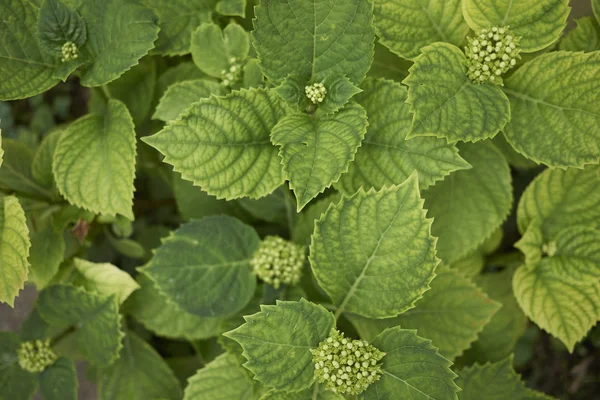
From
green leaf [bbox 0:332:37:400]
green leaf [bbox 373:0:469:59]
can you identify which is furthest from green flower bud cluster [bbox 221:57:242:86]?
green leaf [bbox 0:332:37:400]

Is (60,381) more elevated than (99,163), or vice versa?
(99,163)

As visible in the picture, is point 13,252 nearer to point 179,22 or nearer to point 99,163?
point 99,163

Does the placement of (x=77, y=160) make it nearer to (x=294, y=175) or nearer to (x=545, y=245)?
(x=294, y=175)

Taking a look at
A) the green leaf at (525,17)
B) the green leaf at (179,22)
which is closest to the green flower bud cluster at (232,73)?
the green leaf at (179,22)

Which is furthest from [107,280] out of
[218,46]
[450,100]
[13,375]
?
[450,100]

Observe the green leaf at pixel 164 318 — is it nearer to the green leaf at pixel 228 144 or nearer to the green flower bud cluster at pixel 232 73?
the green leaf at pixel 228 144

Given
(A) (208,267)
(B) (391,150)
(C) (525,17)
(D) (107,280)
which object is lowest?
(D) (107,280)

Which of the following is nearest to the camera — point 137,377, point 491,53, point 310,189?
point 310,189
